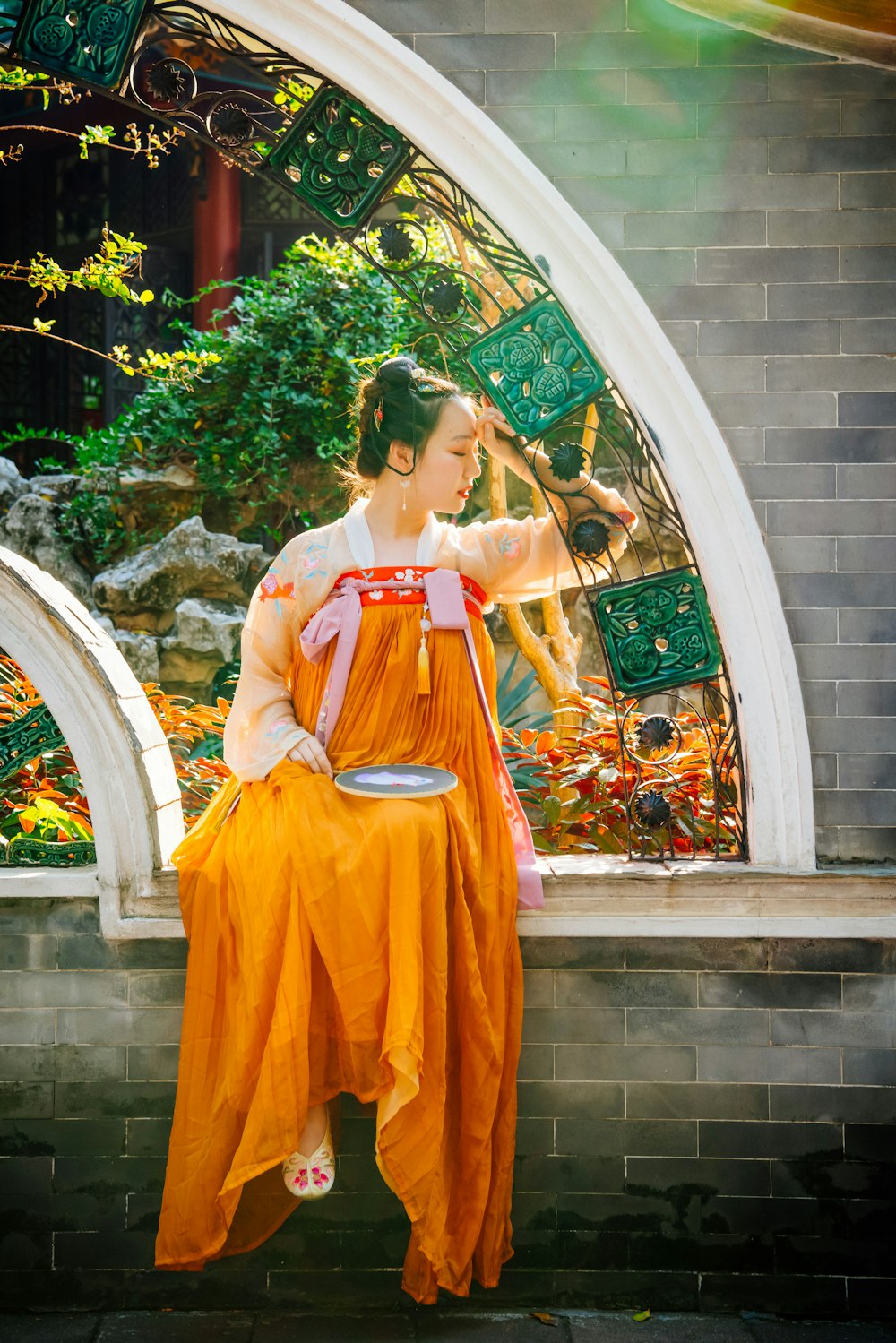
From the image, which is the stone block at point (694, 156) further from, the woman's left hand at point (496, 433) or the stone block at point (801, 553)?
the stone block at point (801, 553)

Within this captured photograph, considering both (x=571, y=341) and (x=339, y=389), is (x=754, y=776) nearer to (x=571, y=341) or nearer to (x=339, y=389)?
(x=571, y=341)

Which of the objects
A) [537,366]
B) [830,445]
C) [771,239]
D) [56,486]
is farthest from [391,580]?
[56,486]

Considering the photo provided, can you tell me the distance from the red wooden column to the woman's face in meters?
5.34

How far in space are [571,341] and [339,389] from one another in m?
3.37

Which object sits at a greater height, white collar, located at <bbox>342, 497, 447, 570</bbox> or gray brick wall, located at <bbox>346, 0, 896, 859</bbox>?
gray brick wall, located at <bbox>346, 0, 896, 859</bbox>

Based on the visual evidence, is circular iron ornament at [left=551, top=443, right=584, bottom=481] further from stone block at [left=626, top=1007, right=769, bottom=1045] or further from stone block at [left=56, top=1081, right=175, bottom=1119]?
stone block at [left=56, top=1081, right=175, bottom=1119]

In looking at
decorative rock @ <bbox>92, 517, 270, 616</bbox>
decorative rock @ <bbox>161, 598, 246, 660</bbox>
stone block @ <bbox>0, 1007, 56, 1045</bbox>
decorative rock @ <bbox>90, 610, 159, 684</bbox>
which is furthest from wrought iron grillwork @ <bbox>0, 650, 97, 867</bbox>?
decorative rock @ <bbox>92, 517, 270, 616</bbox>

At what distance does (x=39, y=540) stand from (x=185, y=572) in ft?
3.71

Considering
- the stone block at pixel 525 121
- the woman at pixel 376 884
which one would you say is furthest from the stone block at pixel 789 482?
the stone block at pixel 525 121

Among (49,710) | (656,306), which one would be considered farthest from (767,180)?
(49,710)

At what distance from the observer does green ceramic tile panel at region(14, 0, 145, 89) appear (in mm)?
3100

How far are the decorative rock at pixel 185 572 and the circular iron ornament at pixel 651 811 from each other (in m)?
3.75

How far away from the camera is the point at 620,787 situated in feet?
12.6

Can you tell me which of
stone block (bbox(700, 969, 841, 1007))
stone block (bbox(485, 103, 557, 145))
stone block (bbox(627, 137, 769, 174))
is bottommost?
stone block (bbox(700, 969, 841, 1007))
